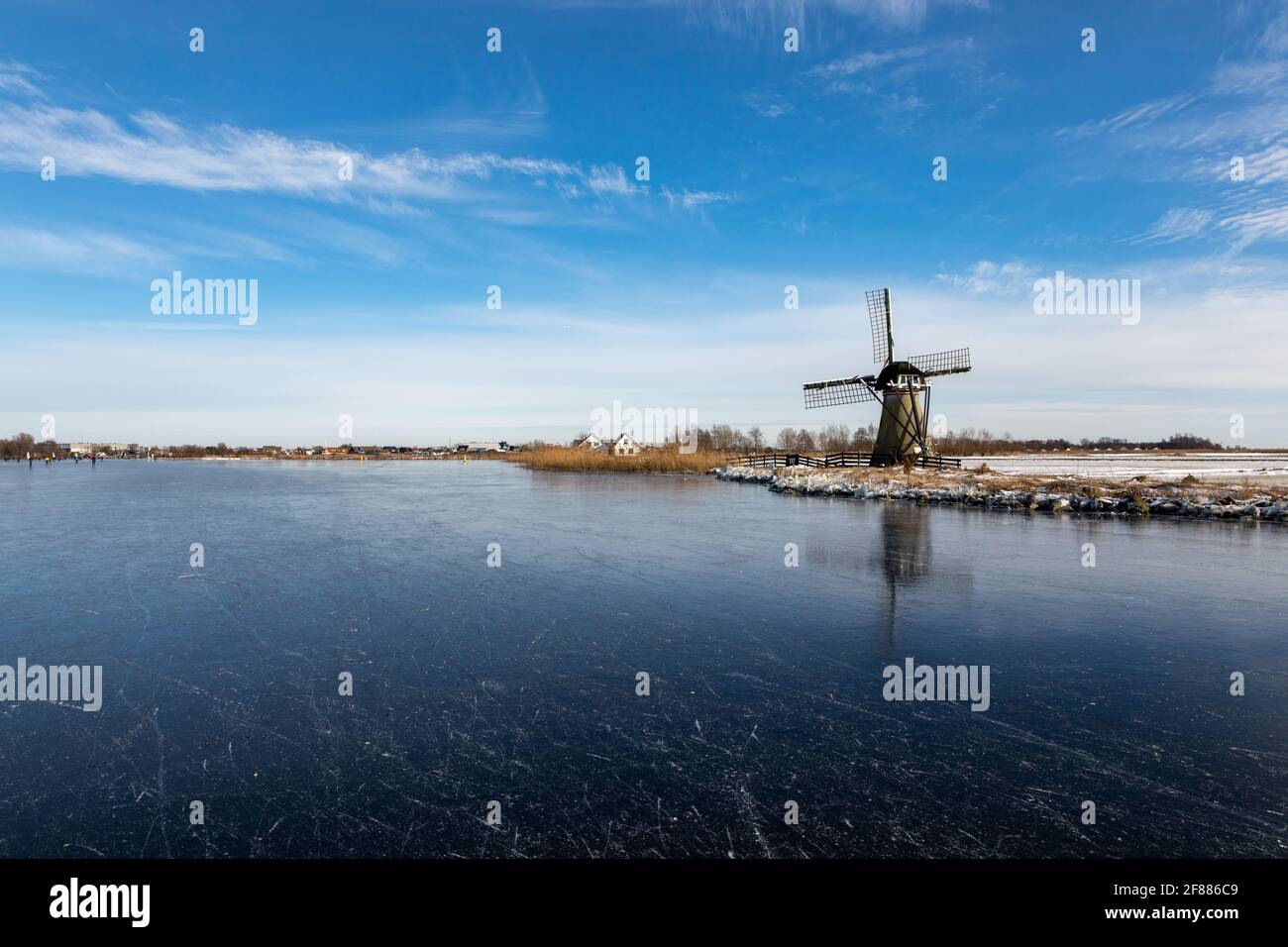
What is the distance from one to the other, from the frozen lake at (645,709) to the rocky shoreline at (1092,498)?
26.1 feet

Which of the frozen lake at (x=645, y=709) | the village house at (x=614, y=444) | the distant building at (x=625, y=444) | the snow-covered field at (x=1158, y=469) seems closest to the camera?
the frozen lake at (x=645, y=709)

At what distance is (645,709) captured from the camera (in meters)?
5.42

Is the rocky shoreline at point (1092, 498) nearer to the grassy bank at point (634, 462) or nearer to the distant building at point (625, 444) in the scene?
the grassy bank at point (634, 462)

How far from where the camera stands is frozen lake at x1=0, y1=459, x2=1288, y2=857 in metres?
3.68

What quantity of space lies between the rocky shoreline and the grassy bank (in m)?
26.2

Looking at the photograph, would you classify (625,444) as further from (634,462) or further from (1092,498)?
(1092,498)

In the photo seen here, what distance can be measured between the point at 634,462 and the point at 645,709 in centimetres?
5201

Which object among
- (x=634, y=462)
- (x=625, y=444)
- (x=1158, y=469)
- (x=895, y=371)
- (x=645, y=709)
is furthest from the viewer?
(x=625, y=444)

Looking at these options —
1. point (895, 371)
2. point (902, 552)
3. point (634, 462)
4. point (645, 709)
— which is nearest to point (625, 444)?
point (634, 462)

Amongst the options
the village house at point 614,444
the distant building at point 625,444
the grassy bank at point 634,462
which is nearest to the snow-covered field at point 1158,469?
the grassy bank at point 634,462

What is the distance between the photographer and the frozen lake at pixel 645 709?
3.68 m

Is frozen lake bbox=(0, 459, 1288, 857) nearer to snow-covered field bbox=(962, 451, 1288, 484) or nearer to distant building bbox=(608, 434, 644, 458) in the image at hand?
snow-covered field bbox=(962, 451, 1288, 484)

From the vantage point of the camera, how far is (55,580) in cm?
1034
